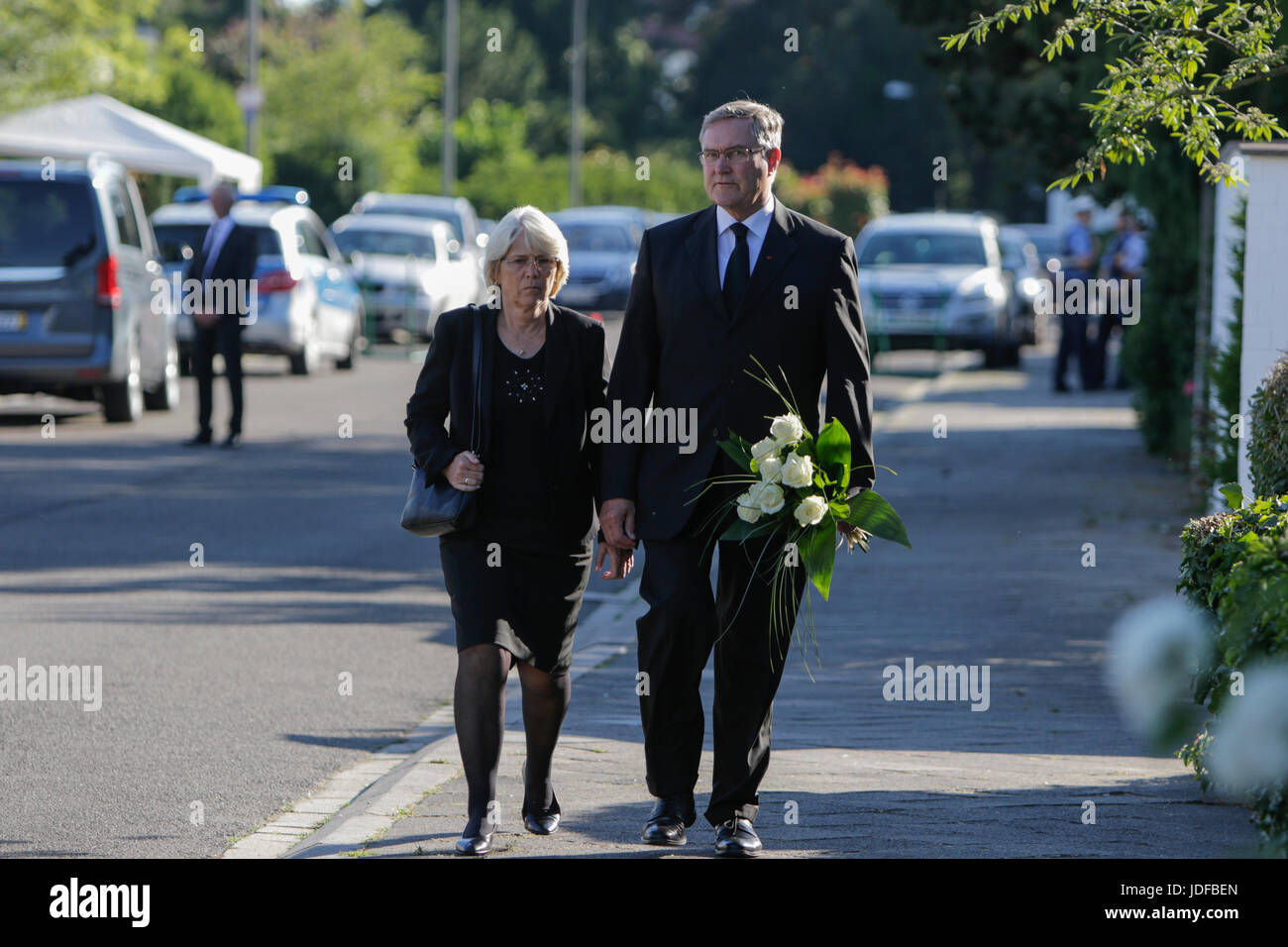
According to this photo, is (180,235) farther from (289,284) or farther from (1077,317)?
(1077,317)

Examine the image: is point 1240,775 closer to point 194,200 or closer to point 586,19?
point 194,200

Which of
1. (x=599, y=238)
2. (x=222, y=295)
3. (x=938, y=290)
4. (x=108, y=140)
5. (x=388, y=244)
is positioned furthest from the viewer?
(x=599, y=238)

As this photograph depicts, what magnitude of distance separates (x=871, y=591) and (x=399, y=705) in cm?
360

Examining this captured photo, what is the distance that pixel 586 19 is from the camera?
81375mm

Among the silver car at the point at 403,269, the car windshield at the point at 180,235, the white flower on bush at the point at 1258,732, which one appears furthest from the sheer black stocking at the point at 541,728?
the silver car at the point at 403,269

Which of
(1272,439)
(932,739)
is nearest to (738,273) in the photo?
(1272,439)

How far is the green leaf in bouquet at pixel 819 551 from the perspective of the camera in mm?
5379

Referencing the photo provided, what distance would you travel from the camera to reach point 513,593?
5641mm

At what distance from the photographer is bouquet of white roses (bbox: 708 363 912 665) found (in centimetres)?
531

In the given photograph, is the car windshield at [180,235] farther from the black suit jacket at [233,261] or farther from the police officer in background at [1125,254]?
the police officer in background at [1125,254]

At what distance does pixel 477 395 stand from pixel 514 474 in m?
0.25

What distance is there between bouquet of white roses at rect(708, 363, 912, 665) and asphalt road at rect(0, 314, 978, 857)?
184 centimetres

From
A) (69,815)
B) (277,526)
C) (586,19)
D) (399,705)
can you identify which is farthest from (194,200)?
(586,19)

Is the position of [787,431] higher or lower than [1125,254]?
lower
